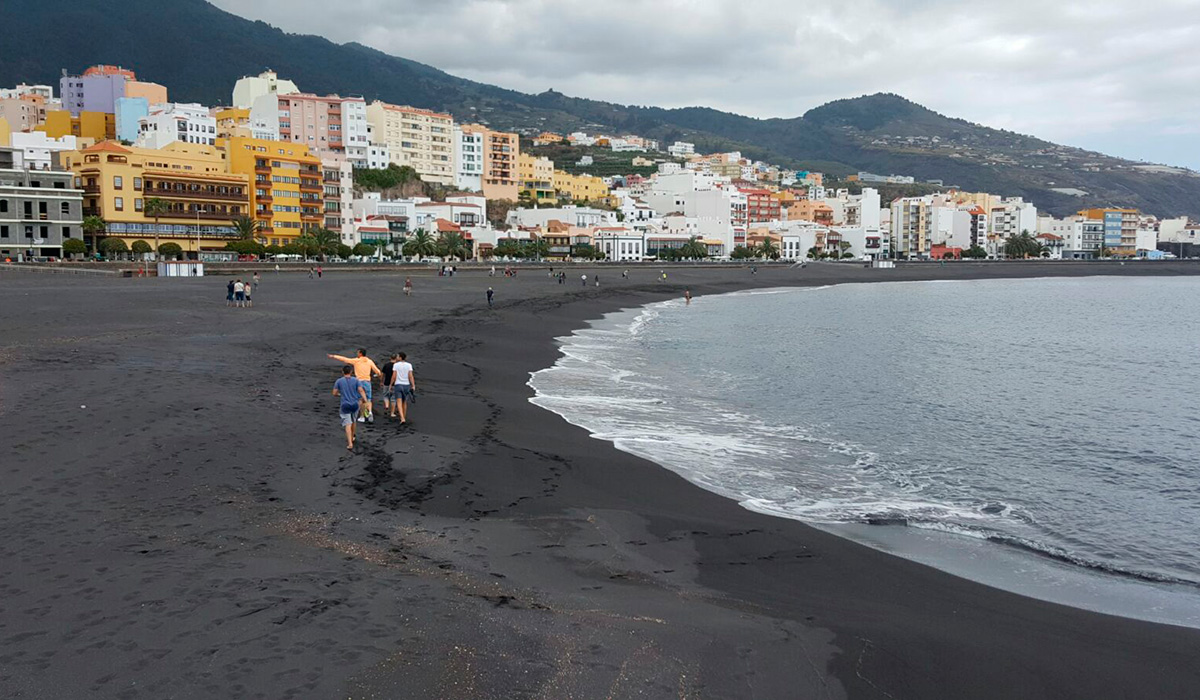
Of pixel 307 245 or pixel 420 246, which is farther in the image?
pixel 420 246

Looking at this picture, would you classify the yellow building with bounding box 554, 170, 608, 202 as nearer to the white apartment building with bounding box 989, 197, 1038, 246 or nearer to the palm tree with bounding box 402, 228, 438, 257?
the palm tree with bounding box 402, 228, 438, 257

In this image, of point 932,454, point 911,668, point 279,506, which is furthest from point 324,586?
point 932,454

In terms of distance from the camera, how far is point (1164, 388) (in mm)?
27312

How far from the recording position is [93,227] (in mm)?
75562

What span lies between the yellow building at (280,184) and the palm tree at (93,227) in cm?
1681

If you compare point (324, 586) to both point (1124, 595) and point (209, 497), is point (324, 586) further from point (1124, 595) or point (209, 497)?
point (1124, 595)

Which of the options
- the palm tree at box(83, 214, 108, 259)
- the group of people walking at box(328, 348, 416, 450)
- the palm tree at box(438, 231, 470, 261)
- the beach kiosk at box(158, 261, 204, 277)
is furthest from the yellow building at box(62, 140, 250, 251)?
the group of people walking at box(328, 348, 416, 450)

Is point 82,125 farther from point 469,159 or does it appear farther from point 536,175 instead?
point 536,175

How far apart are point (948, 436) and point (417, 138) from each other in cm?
13117

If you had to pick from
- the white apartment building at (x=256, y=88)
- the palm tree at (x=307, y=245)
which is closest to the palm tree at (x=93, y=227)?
A: the palm tree at (x=307, y=245)

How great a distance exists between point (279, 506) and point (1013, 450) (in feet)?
47.1

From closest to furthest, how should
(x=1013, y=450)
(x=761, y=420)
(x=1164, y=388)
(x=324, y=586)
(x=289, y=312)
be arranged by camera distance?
(x=324, y=586) < (x=1013, y=450) < (x=761, y=420) < (x=1164, y=388) < (x=289, y=312)

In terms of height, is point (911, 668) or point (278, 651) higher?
point (278, 651)

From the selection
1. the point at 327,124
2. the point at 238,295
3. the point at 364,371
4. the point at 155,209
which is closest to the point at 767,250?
Result: the point at 327,124
